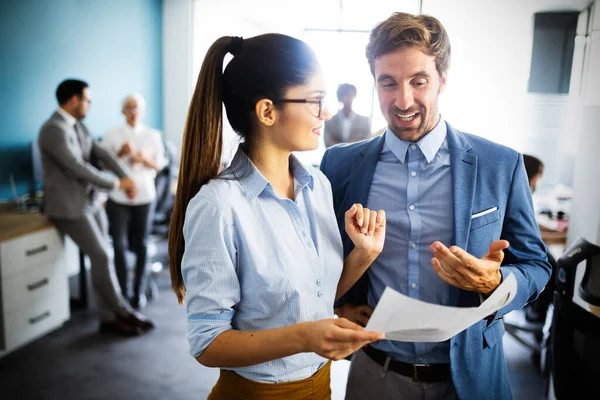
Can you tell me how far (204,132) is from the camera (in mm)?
1023

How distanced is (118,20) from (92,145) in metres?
2.18

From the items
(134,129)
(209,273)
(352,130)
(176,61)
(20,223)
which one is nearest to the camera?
(209,273)

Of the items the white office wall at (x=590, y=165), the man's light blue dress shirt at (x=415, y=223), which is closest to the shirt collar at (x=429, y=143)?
the man's light blue dress shirt at (x=415, y=223)

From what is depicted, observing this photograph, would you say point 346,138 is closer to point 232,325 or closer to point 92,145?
point 92,145

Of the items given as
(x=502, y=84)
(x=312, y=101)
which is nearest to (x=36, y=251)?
(x=312, y=101)

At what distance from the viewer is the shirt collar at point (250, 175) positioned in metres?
1.02

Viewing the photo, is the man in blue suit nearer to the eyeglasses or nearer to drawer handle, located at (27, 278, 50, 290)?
the eyeglasses

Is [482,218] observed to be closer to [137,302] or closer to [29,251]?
[29,251]

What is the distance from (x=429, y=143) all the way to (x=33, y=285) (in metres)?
2.75

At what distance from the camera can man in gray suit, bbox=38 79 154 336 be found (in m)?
2.98

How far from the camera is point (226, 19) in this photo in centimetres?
557

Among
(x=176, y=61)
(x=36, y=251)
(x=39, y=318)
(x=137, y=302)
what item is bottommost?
(x=137, y=302)

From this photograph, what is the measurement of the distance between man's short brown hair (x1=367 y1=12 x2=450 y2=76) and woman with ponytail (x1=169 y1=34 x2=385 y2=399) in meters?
0.26

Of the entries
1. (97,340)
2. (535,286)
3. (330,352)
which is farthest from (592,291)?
(97,340)
